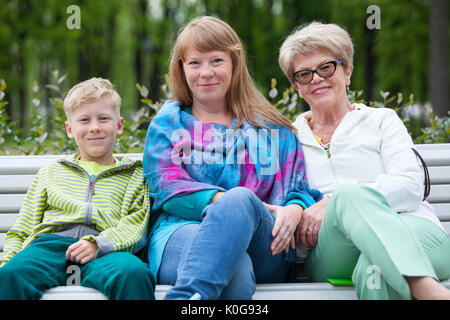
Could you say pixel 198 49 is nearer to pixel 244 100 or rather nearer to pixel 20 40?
pixel 244 100

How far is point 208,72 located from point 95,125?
0.69m

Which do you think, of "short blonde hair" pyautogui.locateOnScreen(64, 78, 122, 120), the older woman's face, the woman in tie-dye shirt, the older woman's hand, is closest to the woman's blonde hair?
the woman in tie-dye shirt

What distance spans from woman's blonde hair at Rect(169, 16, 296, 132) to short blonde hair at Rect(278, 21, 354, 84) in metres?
0.24

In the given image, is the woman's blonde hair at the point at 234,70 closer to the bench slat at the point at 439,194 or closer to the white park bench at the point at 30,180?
the white park bench at the point at 30,180

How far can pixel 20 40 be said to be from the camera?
46.6ft

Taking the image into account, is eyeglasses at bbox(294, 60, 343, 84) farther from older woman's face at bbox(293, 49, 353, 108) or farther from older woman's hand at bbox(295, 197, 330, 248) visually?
older woman's hand at bbox(295, 197, 330, 248)

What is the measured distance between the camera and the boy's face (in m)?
2.78

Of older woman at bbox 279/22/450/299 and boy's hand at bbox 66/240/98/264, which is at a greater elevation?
older woman at bbox 279/22/450/299

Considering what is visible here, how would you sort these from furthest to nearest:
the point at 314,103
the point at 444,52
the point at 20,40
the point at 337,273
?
1. the point at 20,40
2. the point at 444,52
3. the point at 314,103
4. the point at 337,273

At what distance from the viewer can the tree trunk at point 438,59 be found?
28.8ft

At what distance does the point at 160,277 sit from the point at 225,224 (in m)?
0.54

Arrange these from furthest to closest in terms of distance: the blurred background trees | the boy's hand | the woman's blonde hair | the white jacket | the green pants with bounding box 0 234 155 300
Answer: the blurred background trees, the woman's blonde hair, the white jacket, the boy's hand, the green pants with bounding box 0 234 155 300

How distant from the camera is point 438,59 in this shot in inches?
352
